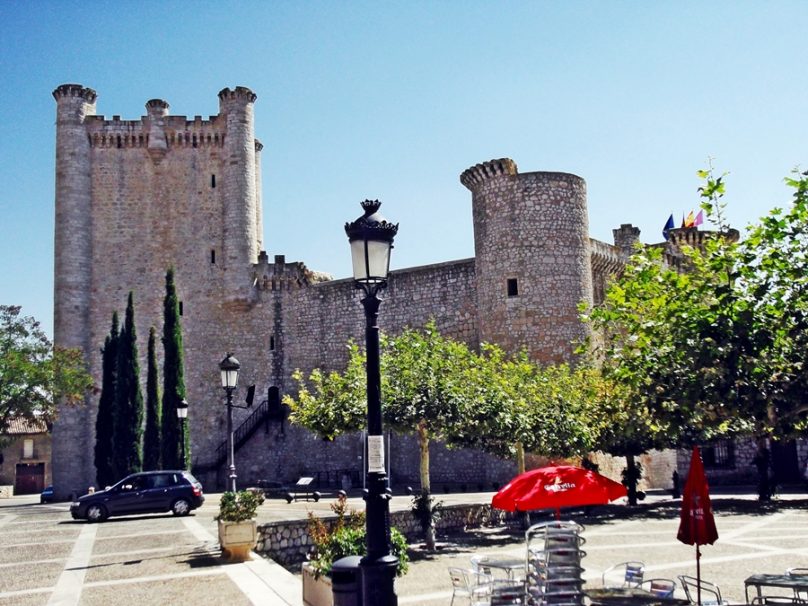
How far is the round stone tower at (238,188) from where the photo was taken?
131 ft

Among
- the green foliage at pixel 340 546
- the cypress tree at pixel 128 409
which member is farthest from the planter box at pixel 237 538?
the cypress tree at pixel 128 409

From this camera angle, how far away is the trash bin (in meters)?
7.82

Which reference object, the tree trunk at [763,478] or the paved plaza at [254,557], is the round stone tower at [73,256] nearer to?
the paved plaza at [254,557]

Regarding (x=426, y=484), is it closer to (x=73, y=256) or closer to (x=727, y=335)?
(x=727, y=335)

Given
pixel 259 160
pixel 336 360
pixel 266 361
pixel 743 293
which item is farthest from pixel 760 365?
pixel 259 160

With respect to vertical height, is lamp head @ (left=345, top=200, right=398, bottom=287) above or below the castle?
below

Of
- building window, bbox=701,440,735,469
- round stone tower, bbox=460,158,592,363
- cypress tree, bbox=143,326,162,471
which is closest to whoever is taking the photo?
round stone tower, bbox=460,158,592,363

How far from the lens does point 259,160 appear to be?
4753cm

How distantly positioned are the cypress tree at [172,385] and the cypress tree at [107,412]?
2939 mm

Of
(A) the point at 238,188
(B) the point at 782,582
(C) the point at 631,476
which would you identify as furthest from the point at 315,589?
(A) the point at 238,188

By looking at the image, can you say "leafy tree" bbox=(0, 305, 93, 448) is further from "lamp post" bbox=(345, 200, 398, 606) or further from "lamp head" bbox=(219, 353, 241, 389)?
"lamp post" bbox=(345, 200, 398, 606)

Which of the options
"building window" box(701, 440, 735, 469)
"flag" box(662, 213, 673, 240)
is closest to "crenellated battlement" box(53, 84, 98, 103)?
"flag" box(662, 213, 673, 240)

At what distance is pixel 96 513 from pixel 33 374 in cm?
1435

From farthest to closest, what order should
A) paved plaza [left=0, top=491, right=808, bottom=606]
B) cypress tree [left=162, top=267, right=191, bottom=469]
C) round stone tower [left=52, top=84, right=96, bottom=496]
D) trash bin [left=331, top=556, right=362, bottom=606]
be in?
round stone tower [left=52, top=84, right=96, bottom=496]
cypress tree [left=162, top=267, right=191, bottom=469]
paved plaza [left=0, top=491, right=808, bottom=606]
trash bin [left=331, top=556, right=362, bottom=606]
